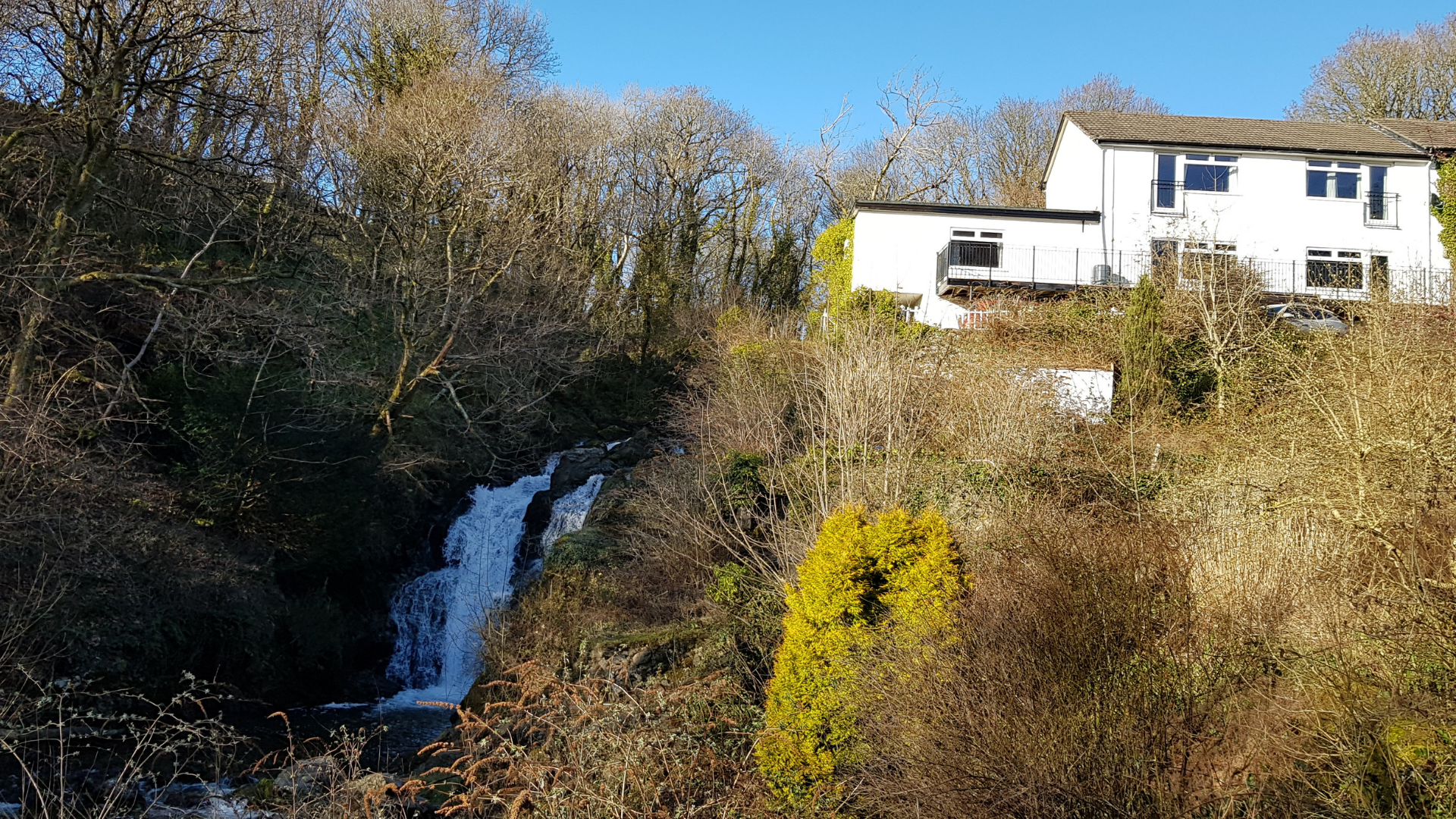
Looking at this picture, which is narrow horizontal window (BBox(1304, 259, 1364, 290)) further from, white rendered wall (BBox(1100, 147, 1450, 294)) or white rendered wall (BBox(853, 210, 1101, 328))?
white rendered wall (BBox(853, 210, 1101, 328))

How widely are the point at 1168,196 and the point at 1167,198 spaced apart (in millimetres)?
55

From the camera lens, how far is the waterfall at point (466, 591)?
18.4 metres

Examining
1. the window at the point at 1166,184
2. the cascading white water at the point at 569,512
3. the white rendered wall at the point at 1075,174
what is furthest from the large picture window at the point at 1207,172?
the cascading white water at the point at 569,512

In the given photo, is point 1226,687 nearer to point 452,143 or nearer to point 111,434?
point 111,434

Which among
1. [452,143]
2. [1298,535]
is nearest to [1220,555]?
[1298,535]

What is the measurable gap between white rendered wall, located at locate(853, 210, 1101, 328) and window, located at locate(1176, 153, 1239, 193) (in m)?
3.25

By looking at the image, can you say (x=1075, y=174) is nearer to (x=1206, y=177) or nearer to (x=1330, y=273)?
(x=1206, y=177)

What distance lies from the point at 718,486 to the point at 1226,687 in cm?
1007

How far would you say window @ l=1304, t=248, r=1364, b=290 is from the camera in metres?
27.1

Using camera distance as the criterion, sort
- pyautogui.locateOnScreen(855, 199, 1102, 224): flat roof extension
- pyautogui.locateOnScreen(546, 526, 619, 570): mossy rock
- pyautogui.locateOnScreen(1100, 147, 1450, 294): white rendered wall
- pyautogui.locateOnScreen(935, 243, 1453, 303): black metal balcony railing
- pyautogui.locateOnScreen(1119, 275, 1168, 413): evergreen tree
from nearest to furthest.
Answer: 1. pyautogui.locateOnScreen(546, 526, 619, 570): mossy rock
2. pyautogui.locateOnScreen(1119, 275, 1168, 413): evergreen tree
3. pyautogui.locateOnScreen(935, 243, 1453, 303): black metal balcony railing
4. pyautogui.locateOnScreen(855, 199, 1102, 224): flat roof extension
5. pyautogui.locateOnScreen(1100, 147, 1450, 294): white rendered wall

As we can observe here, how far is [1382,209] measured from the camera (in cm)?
2842

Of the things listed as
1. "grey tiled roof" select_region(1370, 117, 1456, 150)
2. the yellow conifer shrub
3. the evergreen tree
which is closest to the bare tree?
"grey tiled roof" select_region(1370, 117, 1456, 150)

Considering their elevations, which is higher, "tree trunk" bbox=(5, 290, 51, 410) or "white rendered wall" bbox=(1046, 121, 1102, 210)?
"white rendered wall" bbox=(1046, 121, 1102, 210)

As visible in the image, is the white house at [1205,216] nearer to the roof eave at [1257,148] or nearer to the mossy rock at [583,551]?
the roof eave at [1257,148]
